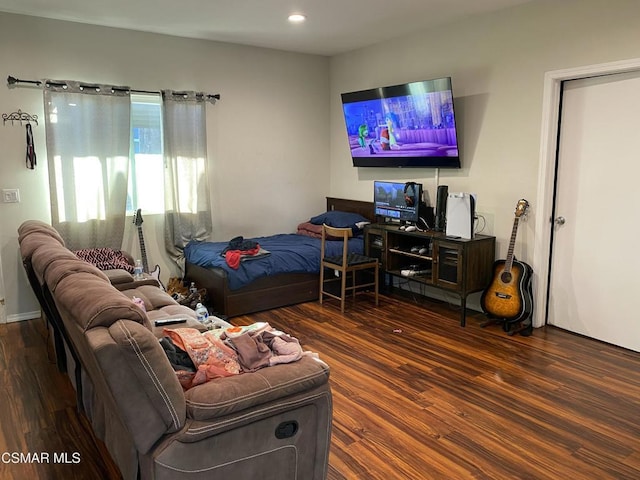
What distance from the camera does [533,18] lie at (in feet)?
12.8

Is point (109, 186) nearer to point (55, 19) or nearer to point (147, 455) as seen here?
point (55, 19)

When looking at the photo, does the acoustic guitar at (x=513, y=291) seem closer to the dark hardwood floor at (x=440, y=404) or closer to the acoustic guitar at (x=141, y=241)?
the dark hardwood floor at (x=440, y=404)

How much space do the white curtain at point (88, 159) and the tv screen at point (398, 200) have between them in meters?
2.53

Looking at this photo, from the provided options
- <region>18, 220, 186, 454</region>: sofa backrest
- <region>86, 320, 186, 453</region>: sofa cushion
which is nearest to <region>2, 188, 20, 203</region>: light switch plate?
<region>18, 220, 186, 454</region>: sofa backrest

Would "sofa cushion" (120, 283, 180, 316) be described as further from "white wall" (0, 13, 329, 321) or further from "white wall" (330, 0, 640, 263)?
"white wall" (330, 0, 640, 263)

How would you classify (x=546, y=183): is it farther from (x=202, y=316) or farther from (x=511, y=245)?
(x=202, y=316)

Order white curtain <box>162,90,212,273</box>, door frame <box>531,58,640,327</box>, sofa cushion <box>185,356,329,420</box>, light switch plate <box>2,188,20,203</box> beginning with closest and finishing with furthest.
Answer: sofa cushion <box>185,356,329,420</box>
door frame <box>531,58,640,327</box>
light switch plate <box>2,188,20,203</box>
white curtain <box>162,90,212,273</box>

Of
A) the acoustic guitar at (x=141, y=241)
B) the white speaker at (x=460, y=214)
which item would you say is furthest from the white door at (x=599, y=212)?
the acoustic guitar at (x=141, y=241)

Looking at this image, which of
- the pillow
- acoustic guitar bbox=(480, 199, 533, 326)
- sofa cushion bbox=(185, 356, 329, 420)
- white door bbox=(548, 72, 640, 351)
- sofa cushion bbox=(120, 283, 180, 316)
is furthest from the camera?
the pillow

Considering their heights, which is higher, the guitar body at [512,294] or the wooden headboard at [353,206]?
the wooden headboard at [353,206]

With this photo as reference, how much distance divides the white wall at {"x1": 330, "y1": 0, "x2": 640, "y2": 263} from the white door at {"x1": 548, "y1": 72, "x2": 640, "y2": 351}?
22cm

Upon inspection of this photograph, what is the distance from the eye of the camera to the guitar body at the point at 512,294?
157 inches

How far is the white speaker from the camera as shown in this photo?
4.12 m

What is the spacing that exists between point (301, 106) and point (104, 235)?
105 inches
